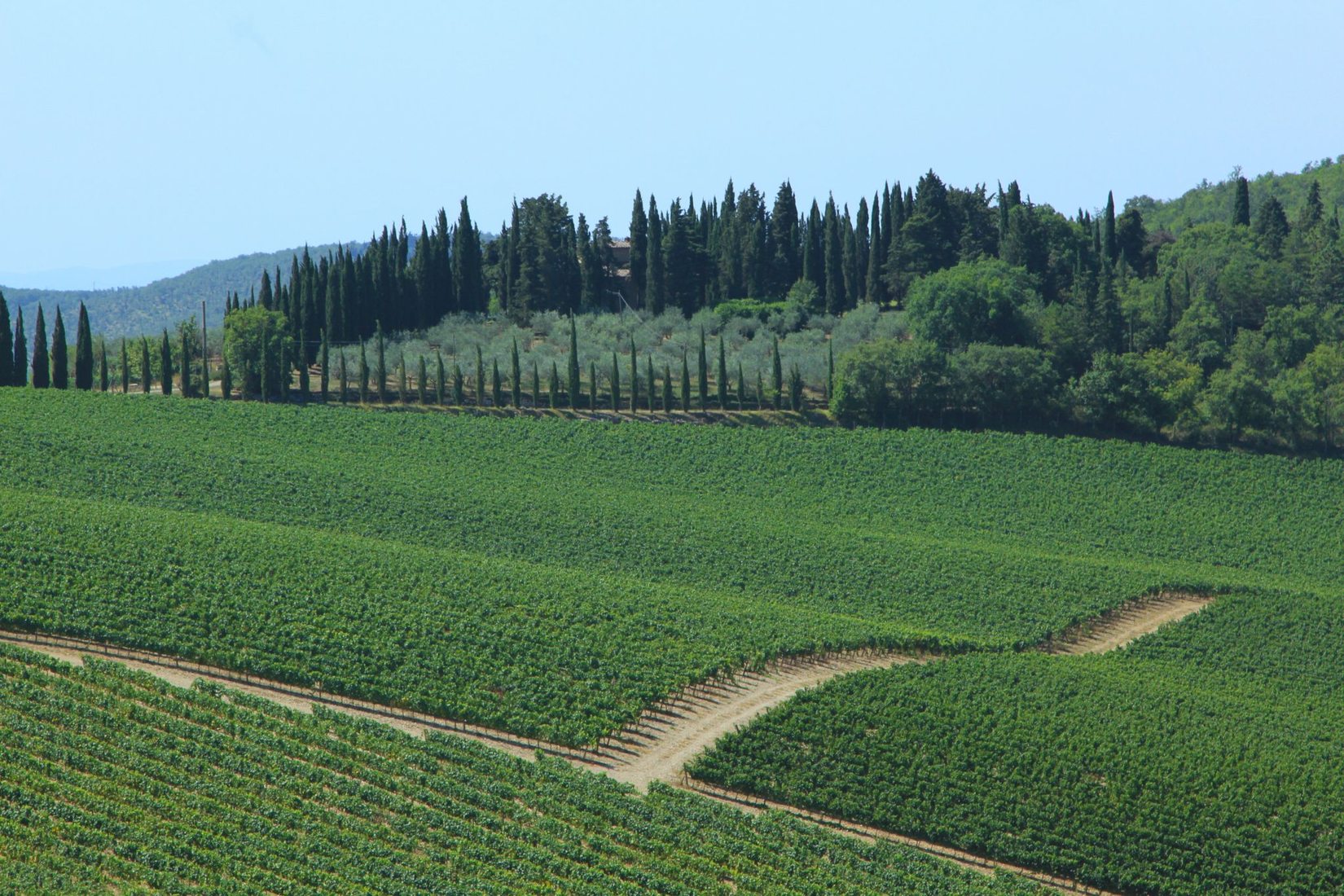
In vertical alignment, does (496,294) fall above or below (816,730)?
above

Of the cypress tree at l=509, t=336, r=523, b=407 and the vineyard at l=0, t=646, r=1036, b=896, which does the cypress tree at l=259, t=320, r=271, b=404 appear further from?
the vineyard at l=0, t=646, r=1036, b=896

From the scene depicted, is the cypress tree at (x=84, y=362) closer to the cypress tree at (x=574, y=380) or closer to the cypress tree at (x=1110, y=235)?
the cypress tree at (x=574, y=380)

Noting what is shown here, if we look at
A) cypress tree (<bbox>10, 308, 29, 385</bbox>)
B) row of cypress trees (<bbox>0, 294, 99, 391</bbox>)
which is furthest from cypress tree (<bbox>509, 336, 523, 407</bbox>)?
cypress tree (<bbox>10, 308, 29, 385</bbox>)

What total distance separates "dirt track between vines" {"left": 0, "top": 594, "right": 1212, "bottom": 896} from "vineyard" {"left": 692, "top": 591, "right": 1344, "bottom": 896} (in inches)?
18.0

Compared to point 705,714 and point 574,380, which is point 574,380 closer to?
point 574,380

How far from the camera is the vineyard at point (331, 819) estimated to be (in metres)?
30.2

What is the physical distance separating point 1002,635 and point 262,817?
31138mm

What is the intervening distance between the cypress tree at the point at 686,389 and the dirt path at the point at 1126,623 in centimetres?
3385

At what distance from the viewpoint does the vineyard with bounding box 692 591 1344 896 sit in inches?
1416

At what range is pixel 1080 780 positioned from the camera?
3900cm

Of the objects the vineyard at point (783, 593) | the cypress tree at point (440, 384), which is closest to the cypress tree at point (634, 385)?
the vineyard at point (783, 593)

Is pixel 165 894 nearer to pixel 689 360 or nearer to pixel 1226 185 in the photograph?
→ pixel 689 360

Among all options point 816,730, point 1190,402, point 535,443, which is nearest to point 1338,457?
point 1190,402

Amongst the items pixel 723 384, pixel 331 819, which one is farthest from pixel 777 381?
pixel 331 819
